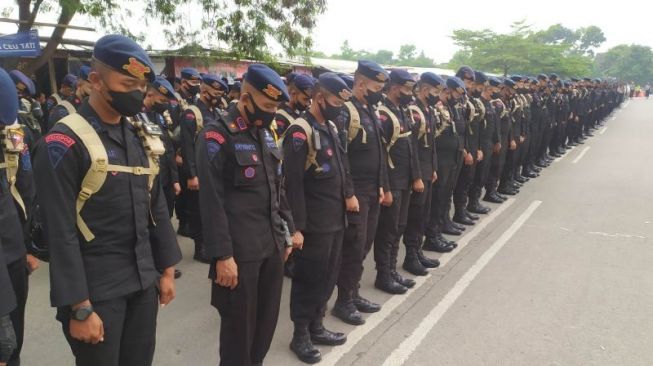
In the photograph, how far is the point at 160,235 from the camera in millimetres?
2303

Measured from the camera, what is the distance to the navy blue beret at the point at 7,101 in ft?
7.62

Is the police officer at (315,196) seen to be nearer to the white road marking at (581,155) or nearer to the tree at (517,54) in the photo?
the white road marking at (581,155)

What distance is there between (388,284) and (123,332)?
115 inches

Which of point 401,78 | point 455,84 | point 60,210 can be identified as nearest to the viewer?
point 60,210

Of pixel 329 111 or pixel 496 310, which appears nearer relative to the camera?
pixel 329 111

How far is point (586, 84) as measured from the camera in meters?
16.2

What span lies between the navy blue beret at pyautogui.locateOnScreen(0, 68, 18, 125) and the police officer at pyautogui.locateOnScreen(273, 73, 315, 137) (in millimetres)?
2127

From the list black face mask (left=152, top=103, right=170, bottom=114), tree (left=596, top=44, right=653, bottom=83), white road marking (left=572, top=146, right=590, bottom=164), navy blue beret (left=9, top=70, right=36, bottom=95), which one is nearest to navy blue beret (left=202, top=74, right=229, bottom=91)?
black face mask (left=152, top=103, right=170, bottom=114)

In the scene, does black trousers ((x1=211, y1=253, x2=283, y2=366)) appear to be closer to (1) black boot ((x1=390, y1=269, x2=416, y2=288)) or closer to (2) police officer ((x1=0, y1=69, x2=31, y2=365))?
(2) police officer ((x1=0, y1=69, x2=31, y2=365))

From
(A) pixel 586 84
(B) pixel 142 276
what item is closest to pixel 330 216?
(B) pixel 142 276

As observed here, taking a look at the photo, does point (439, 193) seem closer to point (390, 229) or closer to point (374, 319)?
point (390, 229)

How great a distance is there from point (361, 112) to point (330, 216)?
974mm

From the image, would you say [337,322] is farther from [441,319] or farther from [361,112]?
[361,112]

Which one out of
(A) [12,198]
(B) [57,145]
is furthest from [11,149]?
(B) [57,145]
